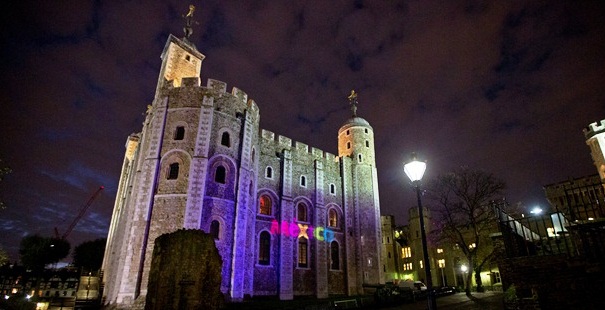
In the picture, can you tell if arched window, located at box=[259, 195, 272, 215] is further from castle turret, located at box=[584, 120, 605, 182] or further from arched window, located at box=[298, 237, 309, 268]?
castle turret, located at box=[584, 120, 605, 182]

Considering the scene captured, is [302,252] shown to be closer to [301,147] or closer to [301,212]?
[301,212]

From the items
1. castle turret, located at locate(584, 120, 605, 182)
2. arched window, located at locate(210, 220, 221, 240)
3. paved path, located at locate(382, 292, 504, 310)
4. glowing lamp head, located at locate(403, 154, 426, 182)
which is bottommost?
paved path, located at locate(382, 292, 504, 310)

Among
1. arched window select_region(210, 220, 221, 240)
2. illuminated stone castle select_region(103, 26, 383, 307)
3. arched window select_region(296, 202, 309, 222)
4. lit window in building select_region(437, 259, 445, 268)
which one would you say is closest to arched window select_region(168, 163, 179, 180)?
illuminated stone castle select_region(103, 26, 383, 307)

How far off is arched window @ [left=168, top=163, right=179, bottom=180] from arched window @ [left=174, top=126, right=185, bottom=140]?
6.58 ft

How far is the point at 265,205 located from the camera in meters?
28.1

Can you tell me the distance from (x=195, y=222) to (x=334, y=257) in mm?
15560

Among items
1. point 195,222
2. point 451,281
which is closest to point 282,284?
point 195,222

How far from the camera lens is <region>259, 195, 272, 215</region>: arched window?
27.7 m

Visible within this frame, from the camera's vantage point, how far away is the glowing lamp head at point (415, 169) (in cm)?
785

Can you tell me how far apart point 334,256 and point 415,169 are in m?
24.9

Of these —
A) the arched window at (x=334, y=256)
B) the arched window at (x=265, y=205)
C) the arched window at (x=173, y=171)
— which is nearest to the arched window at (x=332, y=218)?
the arched window at (x=334, y=256)

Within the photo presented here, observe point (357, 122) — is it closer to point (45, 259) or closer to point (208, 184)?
point (208, 184)

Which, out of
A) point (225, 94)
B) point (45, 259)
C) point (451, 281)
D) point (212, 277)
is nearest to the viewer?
point (212, 277)

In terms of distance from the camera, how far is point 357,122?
37938 mm
